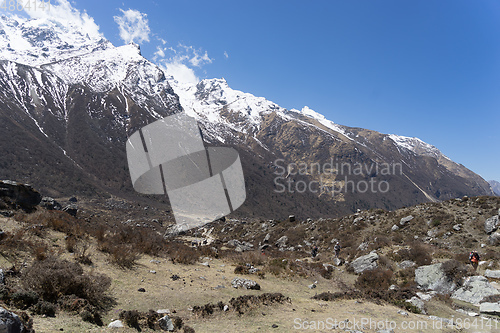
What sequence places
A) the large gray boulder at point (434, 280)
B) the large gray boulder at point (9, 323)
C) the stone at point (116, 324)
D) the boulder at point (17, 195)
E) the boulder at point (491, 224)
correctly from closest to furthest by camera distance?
the large gray boulder at point (9, 323) → the stone at point (116, 324) → the large gray boulder at point (434, 280) → the boulder at point (17, 195) → the boulder at point (491, 224)

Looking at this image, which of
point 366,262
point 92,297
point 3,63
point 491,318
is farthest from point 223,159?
point 3,63

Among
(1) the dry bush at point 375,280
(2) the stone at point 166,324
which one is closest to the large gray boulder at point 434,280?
(1) the dry bush at point 375,280

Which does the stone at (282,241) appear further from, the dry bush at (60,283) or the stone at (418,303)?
the dry bush at (60,283)

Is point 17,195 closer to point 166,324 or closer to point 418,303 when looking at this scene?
point 166,324

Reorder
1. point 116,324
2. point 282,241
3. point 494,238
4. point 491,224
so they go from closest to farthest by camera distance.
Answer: point 116,324 < point 494,238 < point 491,224 < point 282,241

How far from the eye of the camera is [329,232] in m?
29.6

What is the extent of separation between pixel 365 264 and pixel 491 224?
37.4 feet

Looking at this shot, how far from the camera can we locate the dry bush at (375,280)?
13420mm

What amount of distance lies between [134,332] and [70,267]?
2.76 m

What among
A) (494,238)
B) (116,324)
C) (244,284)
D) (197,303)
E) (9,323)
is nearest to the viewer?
(9,323)

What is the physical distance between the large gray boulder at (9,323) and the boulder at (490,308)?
1362 cm

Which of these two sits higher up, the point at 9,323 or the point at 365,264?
the point at 9,323

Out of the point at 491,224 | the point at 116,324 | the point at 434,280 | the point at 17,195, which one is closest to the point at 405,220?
the point at 491,224

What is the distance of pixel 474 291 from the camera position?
36.6 feet
